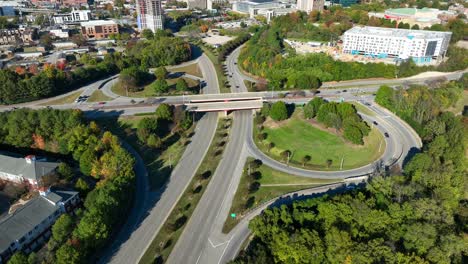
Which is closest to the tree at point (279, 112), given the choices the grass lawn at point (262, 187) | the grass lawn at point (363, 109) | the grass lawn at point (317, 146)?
the grass lawn at point (317, 146)

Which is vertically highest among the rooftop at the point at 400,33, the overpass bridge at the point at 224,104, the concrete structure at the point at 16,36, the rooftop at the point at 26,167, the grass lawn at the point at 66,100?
the rooftop at the point at 400,33

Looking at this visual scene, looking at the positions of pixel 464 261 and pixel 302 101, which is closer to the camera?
pixel 464 261

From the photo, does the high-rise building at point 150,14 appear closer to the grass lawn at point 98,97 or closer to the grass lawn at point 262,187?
the grass lawn at point 98,97

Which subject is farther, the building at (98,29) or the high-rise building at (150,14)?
the high-rise building at (150,14)

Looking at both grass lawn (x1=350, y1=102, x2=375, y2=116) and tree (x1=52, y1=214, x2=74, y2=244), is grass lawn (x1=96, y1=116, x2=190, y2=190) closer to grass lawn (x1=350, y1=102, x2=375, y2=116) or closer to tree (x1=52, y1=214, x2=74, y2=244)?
tree (x1=52, y1=214, x2=74, y2=244)

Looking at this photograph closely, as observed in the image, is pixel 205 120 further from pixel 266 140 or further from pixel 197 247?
pixel 197 247

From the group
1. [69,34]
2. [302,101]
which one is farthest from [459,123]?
[69,34]
